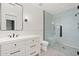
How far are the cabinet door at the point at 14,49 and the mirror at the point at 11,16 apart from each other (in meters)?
0.55

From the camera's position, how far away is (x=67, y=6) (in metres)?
1.86

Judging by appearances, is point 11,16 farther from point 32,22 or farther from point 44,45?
point 44,45

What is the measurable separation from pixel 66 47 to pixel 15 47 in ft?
5.14

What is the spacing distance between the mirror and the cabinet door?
1.80 ft

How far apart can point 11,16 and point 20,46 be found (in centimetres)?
87

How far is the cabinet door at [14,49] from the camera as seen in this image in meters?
1.33

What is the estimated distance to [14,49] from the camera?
1489 mm

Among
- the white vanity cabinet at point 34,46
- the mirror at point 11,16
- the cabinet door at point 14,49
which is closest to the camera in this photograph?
the cabinet door at point 14,49

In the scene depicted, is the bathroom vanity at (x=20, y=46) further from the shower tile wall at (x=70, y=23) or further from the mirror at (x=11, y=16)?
the shower tile wall at (x=70, y=23)

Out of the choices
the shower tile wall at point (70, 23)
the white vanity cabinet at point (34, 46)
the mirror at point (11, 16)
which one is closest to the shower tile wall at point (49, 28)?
the shower tile wall at point (70, 23)

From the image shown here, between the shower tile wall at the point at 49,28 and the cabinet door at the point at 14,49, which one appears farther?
the shower tile wall at the point at 49,28

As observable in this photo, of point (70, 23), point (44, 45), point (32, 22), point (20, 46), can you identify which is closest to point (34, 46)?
point (44, 45)

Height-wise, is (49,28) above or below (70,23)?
below

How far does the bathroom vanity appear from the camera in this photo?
133 cm
